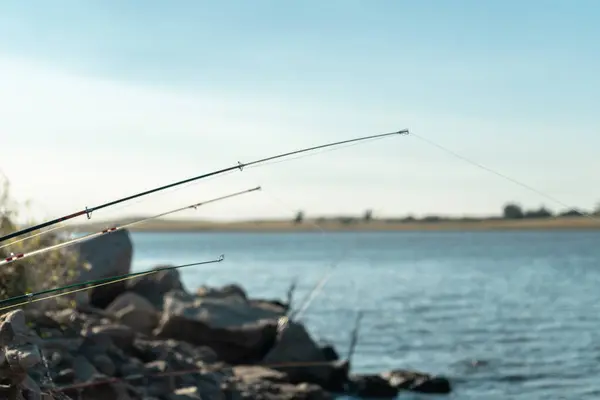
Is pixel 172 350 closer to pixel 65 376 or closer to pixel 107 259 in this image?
pixel 65 376

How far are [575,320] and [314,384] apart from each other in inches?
723

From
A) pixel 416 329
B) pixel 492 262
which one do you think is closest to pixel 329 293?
pixel 416 329

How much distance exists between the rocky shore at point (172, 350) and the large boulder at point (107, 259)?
3 cm

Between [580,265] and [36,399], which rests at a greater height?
[36,399]

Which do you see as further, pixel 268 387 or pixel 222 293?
pixel 222 293

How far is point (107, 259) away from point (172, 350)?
611 centimetres

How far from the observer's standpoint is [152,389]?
14.6 meters

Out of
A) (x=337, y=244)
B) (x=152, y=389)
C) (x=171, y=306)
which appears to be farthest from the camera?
(x=337, y=244)

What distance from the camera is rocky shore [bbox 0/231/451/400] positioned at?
14.3 meters

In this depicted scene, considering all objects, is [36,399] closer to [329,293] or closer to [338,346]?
[338,346]

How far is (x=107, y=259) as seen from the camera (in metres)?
23.3

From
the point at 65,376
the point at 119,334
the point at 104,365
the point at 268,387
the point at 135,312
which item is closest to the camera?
the point at 65,376

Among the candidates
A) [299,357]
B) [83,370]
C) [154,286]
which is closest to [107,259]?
[154,286]

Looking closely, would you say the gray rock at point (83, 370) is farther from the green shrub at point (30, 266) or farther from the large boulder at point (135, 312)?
the large boulder at point (135, 312)
